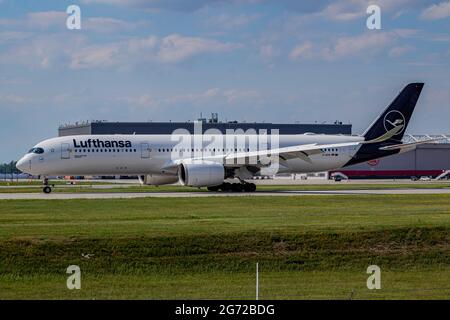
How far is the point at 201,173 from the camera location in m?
57.2

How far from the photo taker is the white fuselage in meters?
59.2

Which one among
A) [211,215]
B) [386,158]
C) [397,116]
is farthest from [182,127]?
[211,215]

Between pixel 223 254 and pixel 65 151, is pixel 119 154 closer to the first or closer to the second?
pixel 65 151

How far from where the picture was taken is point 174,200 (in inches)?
1874

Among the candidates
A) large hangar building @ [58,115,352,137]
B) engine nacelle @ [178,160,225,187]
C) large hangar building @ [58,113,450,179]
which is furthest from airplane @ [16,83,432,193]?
large hangar building @ [58,115,352,137]

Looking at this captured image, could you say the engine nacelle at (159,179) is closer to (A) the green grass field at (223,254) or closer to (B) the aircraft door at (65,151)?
(B) the aircraft door at (65,151)

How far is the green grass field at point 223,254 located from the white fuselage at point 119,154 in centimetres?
2214

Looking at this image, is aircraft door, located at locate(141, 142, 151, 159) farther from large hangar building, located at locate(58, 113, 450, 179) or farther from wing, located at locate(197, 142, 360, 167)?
large hangar building, located at locate(58, 113, 450, 179)

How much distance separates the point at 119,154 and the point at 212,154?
7.53m

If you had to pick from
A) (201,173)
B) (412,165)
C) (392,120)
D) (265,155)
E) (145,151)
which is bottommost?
(412,165)

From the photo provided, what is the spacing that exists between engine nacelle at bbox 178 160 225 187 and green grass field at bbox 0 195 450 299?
64.8 ft

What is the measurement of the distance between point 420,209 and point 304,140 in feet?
82.4
